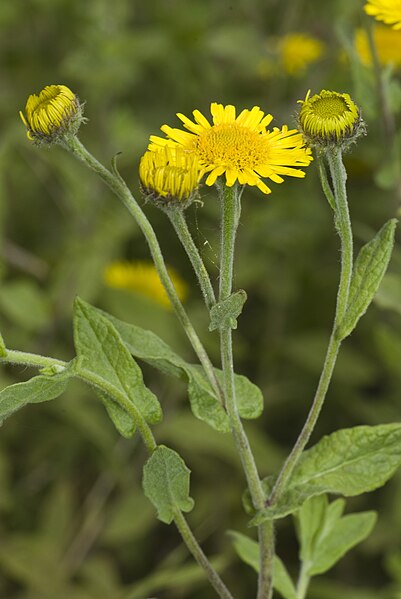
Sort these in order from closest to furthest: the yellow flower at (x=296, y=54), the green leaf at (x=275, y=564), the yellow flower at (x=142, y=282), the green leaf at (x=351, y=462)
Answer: the green leaf at (x=351, y=462) < the green leaf at (x=275, y=564) < the yellow flower at (x=142, y=282) < the yellow flower at (x=296, y=54)

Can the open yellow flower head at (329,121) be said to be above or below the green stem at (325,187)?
above

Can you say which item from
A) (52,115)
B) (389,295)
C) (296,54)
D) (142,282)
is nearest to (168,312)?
(142,282)

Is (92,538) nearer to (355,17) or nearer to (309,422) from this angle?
(309,422)

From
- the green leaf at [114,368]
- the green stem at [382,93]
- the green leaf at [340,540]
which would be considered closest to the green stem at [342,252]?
the green leaf at [114,368]

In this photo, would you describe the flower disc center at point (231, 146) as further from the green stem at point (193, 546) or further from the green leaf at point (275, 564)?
the green leaf at point (275, 564)

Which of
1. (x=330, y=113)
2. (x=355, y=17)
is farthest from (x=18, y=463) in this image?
(x=355, y=17)

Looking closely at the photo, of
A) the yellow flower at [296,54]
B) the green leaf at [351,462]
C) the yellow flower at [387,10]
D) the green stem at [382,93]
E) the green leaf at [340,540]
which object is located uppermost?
the yellow flower at [296,54]

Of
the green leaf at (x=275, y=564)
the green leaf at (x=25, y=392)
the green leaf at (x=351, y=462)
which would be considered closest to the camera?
the green leaf at (x=25, y=392)

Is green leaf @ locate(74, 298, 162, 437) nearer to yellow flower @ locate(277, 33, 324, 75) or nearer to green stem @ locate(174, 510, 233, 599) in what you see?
green stem @ locate(174, 510, 233, 599)
